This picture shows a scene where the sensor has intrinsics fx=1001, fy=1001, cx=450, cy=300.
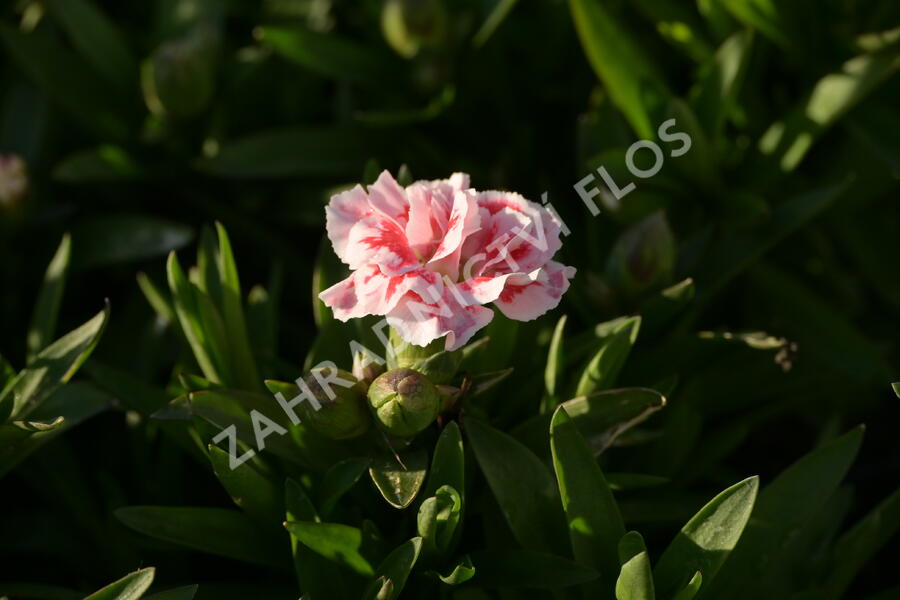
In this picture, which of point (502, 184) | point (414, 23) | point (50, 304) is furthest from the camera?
point (502, 184)

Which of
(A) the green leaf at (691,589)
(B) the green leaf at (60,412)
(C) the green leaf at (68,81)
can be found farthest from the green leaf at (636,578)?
(C) the green leaf at (68,81)

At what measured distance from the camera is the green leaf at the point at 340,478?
3.63ft

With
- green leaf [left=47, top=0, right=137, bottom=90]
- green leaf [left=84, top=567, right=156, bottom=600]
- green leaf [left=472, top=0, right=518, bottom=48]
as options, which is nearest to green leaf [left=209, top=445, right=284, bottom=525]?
green leaf [left=84, top=567, right=156, bottom=600]

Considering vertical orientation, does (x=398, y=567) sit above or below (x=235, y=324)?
below

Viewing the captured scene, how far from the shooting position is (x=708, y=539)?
1057 millimetres

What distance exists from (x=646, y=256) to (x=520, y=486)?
38 cm

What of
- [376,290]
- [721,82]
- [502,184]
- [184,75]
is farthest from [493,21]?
[376,290]

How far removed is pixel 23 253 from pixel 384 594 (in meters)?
1.08

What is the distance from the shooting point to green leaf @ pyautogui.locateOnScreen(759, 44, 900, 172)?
1.52m

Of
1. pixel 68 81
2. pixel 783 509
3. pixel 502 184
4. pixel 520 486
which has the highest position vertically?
pixel 68 81

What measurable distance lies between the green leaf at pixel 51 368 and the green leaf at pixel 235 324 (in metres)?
0.15

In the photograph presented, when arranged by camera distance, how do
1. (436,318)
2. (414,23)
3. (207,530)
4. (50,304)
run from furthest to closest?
(414,23)
(50,304)
(207,530)
(436,318)

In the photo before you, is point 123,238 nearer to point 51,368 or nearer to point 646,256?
point 51,368

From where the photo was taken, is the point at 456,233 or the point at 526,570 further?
the point at 526,570
